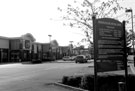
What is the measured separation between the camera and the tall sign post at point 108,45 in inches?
256

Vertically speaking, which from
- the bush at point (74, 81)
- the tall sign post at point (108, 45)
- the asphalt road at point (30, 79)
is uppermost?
the tall sign post at point (108, 45)

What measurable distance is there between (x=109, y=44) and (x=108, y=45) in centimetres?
6

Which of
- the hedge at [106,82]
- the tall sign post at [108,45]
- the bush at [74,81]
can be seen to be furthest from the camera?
the bush at [74,81]

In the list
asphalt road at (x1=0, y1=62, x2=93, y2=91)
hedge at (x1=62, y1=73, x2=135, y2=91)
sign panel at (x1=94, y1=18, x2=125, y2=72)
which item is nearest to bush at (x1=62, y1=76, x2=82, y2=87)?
hedge at (x1=62, y1=73, x2=135, y2=91)

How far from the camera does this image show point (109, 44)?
6883 mm

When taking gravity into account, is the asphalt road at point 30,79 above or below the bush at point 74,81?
below

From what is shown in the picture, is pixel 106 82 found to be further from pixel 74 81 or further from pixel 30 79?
pixel 30 79

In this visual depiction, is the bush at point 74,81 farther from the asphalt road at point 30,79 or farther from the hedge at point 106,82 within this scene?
the asphalt road at point 30,79

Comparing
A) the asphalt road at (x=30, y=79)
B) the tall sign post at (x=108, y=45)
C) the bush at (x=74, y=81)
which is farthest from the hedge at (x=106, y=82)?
the asphalt road at (x=30, y=79)

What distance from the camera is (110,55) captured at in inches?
271

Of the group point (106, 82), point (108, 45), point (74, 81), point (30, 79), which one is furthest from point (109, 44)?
point (30, 79)

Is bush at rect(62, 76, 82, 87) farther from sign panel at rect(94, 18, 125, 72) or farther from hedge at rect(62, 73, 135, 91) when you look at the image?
sign panel at rect(94, 18, 125, 72)

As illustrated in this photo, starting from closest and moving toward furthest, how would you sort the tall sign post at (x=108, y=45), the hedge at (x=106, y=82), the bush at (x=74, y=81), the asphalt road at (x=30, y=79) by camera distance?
the tall sign post at (x=108, y=45) → the hedge at (x=106, y=82) → the bush at (x=74, y=81) → the asphalt road at (x=30, y=79)

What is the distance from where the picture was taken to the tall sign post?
6.51 m
